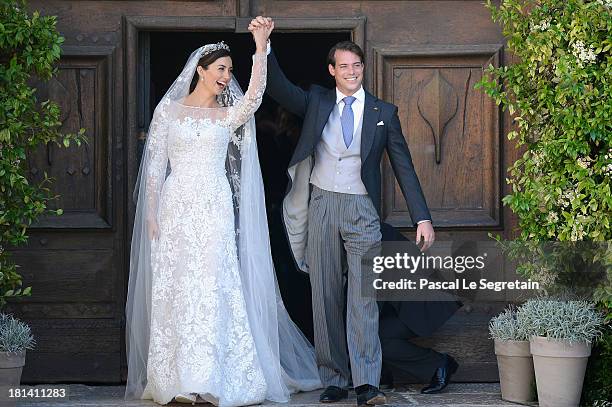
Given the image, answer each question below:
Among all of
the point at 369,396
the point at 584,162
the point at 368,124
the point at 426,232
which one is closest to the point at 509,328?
the point at 426,232

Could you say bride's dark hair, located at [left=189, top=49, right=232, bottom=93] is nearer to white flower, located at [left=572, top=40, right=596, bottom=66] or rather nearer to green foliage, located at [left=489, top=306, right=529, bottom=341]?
white flower, located at [left=572, top=40, right=596, bottom=66]

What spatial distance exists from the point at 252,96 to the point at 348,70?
0.55 metres

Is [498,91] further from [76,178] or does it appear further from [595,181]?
[76,178]

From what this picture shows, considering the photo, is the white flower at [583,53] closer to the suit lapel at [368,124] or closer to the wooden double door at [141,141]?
the wooden double door at [141,141]

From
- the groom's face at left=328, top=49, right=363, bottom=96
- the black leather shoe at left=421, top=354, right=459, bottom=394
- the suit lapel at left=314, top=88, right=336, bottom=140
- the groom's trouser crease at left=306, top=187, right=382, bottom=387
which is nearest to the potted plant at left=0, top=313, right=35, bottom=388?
the groom's trouser crease at left=306, top=187, right=382, bottom=387

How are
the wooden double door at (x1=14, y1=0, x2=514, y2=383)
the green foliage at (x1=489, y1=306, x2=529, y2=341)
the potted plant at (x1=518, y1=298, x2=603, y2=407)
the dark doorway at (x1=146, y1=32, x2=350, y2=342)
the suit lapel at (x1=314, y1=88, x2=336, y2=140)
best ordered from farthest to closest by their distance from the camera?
the dark doorway at (x1=146, y1=32, x2=350, y2=342) → the wooden double door at (x1=14, y1=0, x2=514, y2=383) → the suit lapel at (x1=314, y1=88, x2=336, y2=140) → the green foliage at (x1=489, y1=306, x2=529, y2=341) → the potted plant at (x1=518, y1=298, x2=603, y2=407)

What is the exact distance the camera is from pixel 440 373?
6.70 metres

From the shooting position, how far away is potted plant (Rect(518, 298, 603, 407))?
19.7 ft

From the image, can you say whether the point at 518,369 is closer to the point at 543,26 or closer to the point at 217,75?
the point at 543,26

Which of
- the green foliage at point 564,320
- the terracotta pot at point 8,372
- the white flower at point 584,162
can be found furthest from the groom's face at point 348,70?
the terracotta pot at point 8,372

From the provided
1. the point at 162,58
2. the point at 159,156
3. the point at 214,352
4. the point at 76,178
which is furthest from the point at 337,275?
the point at 162,58

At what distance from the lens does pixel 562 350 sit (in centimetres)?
598

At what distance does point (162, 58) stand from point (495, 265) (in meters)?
3.30

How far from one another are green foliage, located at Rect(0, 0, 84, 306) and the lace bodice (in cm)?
45
